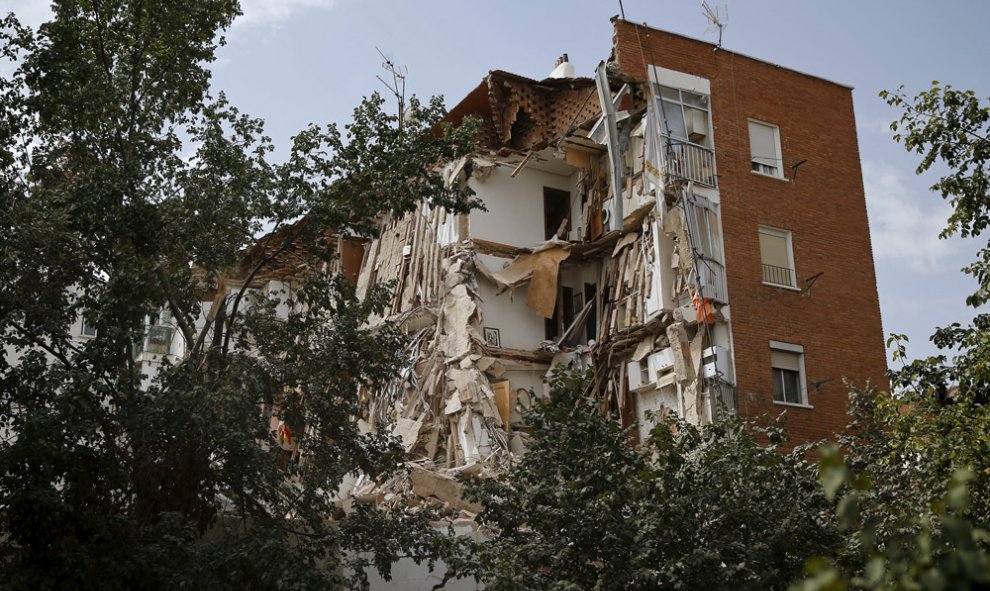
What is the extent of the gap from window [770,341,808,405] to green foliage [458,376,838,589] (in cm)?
753

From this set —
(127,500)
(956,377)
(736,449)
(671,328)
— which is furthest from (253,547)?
(671,328)

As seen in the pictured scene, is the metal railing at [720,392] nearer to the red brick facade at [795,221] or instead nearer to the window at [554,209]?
the red brick facade at [795,221]

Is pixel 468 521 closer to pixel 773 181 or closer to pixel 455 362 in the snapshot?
pixel 455 362

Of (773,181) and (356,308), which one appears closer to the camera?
(356,308)

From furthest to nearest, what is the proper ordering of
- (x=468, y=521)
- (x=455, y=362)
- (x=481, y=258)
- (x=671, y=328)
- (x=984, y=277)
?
(x=481, y=258) < (x=455, y=362) < (x=671, y=328) < (x=468, y=521) < (x=984, y=277)

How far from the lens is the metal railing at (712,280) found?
71.8 ft

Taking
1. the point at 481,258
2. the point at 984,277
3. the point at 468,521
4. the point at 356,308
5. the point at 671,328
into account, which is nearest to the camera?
the point at 984,277

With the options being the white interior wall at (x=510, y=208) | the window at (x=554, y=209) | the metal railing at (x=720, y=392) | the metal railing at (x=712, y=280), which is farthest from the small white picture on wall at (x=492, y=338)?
the metal railing at (x=720, y=392)

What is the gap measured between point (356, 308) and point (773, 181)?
13.0m

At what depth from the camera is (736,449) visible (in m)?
14.2

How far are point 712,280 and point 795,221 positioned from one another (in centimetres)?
350

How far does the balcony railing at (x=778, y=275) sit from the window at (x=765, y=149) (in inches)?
94.5

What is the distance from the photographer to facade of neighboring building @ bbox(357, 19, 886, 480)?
2220 centimetres

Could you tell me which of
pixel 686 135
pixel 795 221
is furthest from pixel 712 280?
pixel 686 135
